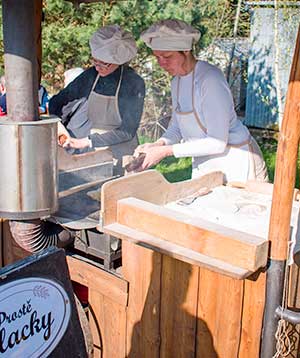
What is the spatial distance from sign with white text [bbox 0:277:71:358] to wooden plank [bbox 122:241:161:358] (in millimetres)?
510

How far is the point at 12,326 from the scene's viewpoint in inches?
51.2

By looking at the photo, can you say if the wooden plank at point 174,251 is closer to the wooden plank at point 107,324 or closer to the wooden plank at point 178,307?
the wooden plank at point 178,307

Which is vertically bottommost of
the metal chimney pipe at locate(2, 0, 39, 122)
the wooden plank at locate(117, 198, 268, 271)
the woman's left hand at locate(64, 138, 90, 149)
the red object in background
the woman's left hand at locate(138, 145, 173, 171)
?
the red object in background

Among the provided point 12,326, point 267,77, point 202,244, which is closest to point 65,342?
point 12,326

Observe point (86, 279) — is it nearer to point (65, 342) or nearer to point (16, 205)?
point (16, 205)

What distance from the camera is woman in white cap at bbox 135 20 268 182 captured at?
230cm

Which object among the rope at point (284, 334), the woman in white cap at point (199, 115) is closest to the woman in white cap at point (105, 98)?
the woman in white cap at point (199, 115)

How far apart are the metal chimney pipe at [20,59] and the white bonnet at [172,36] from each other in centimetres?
66

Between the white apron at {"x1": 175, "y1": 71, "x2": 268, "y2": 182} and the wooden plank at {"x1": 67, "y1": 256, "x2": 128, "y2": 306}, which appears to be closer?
the wooden plank at {"x1": 67, "y1": 256, "x2": 128, "y2": 306}

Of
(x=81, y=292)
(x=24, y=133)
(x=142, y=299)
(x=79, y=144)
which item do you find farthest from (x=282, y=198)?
(x=79, y=144)

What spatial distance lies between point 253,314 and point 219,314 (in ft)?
0.39

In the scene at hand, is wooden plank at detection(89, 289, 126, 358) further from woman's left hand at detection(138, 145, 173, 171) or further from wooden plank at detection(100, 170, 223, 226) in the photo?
woman's left hand at detection(138, 145, 173, 171)

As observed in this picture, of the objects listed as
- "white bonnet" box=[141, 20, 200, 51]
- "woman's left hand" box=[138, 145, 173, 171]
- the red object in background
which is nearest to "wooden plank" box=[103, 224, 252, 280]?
"woman's left hand" box=[138, 145, 173, 171]

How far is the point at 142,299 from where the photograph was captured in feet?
6.51
